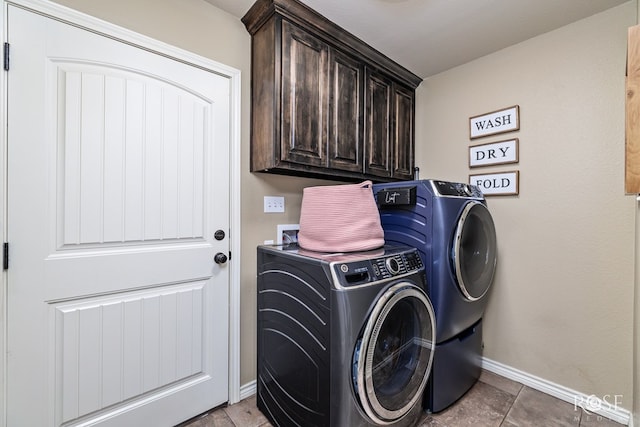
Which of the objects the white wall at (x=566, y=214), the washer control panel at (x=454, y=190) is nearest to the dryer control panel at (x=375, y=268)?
the washer control panel at (x=454, y=190)

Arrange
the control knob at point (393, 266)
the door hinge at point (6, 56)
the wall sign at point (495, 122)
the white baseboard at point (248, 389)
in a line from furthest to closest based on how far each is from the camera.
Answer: the wall sign at point (495, 122) < the white baseboard at point (248, 389) < the control knob at point (393, 266) < the door hinge at point (6, 56)

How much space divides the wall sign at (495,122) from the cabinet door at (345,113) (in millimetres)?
945

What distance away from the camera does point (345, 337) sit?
42.3 inches

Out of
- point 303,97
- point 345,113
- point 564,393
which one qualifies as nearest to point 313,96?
point 303,97

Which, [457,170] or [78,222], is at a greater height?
[457,170]

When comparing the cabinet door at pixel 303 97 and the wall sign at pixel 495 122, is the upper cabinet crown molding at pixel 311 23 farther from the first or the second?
the wall sign at pixel 495 122

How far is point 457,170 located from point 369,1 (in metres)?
1.44

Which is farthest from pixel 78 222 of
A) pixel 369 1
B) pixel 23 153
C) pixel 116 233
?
pixel 369 1

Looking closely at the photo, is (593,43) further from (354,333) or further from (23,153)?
(23,153)

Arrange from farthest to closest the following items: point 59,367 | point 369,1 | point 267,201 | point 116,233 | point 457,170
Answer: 1. point 457,170
2. point 267,201
3. point 369,1
4. point 116,233
5. point 59,367

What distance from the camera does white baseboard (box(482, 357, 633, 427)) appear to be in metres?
1.56

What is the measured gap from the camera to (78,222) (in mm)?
1229

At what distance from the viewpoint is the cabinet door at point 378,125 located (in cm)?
210

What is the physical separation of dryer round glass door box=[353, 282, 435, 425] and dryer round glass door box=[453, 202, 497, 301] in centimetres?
38
